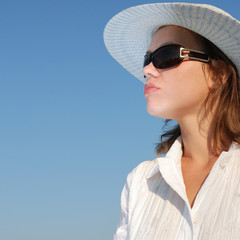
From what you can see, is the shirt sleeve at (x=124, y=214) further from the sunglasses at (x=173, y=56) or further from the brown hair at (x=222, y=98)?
the sunglasses at (x=173, y=56)

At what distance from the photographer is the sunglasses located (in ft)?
10.0

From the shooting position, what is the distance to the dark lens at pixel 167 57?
306cm

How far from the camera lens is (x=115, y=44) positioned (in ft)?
13.5

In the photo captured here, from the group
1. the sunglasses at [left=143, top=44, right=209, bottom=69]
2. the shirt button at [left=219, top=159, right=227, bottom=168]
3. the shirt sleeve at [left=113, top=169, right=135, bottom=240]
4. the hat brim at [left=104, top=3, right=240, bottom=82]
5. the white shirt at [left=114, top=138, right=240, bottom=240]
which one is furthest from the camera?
the shirt sleeve at [left=113, top=169, right=135, bottom=240]

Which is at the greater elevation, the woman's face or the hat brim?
the hat brim

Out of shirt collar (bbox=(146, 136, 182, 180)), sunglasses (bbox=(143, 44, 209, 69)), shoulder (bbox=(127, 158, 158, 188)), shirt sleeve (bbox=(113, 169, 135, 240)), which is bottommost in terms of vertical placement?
shirt sleeve (bbox=(113, 169, 135, 240))

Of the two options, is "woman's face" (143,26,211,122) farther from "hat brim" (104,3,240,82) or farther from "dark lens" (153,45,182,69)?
"hat brim" (104,3,240,82)

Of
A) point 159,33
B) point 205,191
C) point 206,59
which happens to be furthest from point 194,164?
point 159,33

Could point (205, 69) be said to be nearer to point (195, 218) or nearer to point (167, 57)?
point (167, 57)

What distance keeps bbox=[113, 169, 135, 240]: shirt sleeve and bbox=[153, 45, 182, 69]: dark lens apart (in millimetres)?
950

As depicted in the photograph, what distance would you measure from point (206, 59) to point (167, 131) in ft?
3.01

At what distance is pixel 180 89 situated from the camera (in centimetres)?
297

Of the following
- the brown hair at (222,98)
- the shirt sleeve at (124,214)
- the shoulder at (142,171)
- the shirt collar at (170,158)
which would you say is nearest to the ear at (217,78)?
the brown hair at (222,98)

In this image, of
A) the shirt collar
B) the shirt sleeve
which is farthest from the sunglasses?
the shirt sleeve
